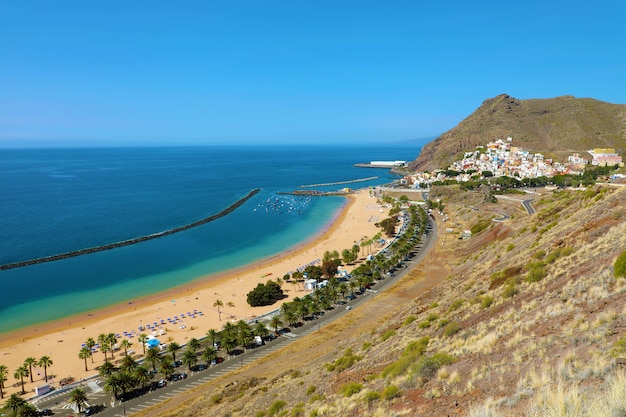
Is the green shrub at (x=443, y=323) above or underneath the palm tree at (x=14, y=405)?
above

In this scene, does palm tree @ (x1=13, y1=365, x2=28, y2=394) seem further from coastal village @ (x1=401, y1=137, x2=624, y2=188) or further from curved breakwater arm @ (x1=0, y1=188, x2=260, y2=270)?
coastal village @ (x1=401, y1=137, x2=624, y2=188)

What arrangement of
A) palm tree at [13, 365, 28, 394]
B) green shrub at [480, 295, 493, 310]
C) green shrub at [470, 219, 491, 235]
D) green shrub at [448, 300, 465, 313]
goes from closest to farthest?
green shrub at [480, 295, 493, 310]
green shrub at [448, 300, 465, 313]
palm tree at [13, 365, 28, 394]
green shrub at [470, 219, 491, 235]

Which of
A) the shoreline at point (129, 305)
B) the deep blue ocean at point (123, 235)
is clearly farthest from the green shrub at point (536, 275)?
the deep blue ocean at point (123, 235)

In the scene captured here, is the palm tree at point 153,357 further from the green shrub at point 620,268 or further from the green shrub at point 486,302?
the green shrub at point 620,268

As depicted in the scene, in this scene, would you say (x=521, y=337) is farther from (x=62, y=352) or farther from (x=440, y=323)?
(x=62, y=352)

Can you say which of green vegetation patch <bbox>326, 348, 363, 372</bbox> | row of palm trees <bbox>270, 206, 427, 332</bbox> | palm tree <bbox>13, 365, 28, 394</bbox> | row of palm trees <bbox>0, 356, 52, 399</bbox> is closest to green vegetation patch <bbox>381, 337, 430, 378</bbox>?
green vegetation patch <bbox>326, 348, 363, 372</bbox>

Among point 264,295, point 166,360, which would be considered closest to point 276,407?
point 166,360

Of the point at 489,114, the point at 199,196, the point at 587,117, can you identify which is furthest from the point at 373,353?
the point at 489,114
